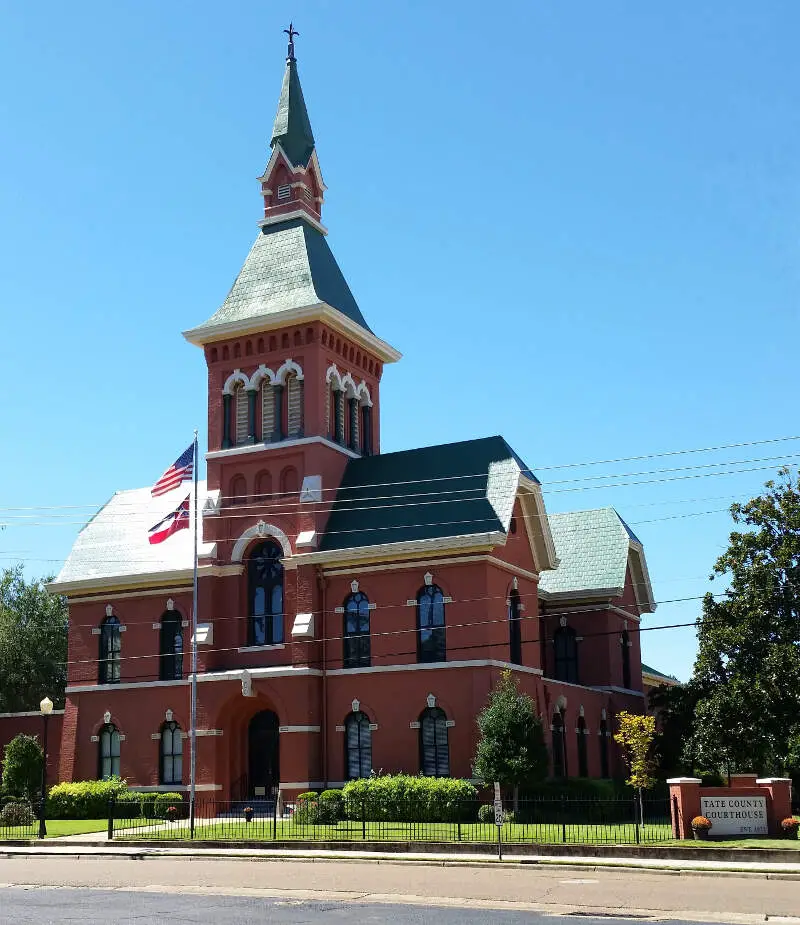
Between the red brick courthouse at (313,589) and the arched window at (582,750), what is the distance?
127mm

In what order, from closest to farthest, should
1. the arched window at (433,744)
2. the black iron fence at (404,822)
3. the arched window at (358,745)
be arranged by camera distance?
the black iron fence at (404,822), the arched window at (433,744), the arched window at (358,745)

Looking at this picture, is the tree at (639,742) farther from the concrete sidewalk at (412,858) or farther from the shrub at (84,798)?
the shrub at (84,798)

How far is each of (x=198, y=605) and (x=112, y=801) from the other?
410 inches

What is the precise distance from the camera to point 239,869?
26.0m

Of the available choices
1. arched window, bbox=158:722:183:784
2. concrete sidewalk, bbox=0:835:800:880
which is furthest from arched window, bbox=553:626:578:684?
concrete sidewalk, bbox=0:835:800:880

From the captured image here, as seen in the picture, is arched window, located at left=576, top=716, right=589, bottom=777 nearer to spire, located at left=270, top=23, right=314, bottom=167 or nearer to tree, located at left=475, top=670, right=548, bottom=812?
tree, located at left=475, top=670, right=548, bottom=812

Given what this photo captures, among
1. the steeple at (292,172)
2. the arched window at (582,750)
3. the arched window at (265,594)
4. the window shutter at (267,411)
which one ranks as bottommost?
the arched window at (582,750)

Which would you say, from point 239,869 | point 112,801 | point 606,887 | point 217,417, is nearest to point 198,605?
point 217,417

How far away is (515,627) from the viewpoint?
41781 mm

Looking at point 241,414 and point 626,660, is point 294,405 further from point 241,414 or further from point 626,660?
point 626,660

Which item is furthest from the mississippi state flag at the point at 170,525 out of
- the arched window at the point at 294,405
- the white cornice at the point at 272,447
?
the arched window at the point at 294,405

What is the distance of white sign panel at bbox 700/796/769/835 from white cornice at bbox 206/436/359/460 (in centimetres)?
2012

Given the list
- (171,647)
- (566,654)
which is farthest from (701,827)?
(171,647)

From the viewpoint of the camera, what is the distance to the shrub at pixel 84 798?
41312 mm
